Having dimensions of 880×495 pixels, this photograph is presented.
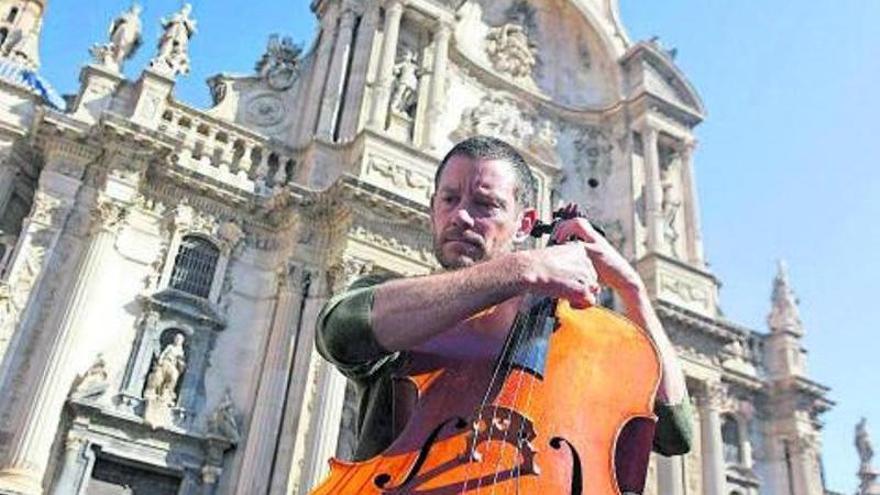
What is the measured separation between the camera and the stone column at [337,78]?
48.0ft

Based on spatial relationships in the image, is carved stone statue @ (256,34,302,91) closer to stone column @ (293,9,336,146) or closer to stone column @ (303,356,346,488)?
stone column @ (293,9,336,146)

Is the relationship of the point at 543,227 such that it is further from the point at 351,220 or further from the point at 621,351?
the point at 351,220

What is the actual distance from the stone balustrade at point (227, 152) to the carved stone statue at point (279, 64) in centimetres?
185

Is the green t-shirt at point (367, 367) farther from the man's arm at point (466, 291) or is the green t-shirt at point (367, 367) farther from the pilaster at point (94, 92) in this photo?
the pilaster at point (94, 92)

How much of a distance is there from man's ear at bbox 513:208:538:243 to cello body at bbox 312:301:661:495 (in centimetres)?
31

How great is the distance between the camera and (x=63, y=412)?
10.7m

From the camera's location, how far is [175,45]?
46.5 feet

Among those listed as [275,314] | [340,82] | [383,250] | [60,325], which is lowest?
[60,325]

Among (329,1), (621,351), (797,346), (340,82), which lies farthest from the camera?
(797,346)

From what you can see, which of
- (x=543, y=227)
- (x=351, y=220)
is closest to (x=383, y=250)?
(x=351, y=220)

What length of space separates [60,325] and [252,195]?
372 centimetres

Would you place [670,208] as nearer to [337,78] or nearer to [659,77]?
[659,77]

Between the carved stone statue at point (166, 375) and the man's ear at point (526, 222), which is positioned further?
the carved stone statue at point (166, 375)

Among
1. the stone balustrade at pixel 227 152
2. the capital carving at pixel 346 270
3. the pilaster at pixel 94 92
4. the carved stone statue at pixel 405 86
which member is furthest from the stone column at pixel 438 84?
the pilaster at pixel 94 92
